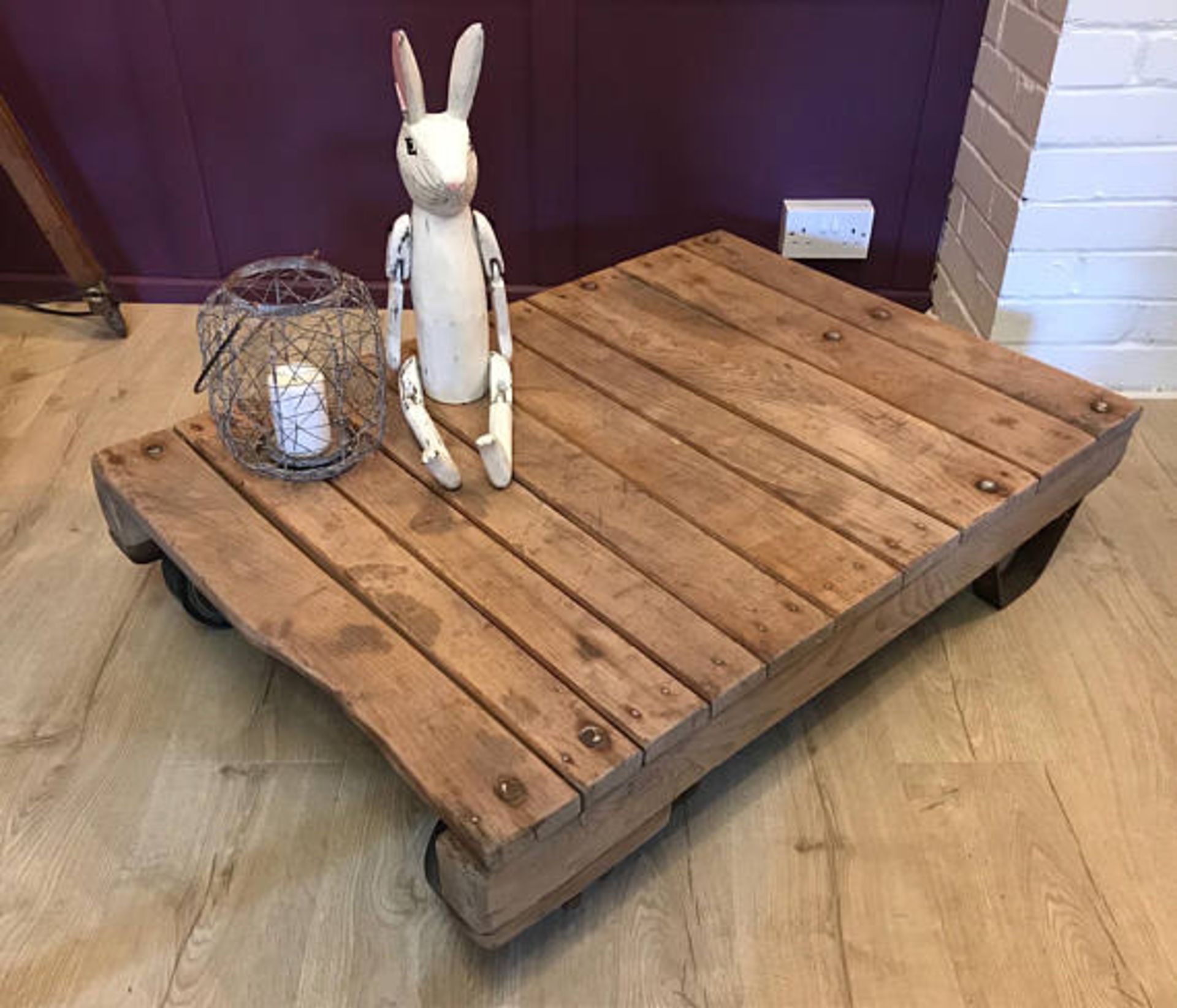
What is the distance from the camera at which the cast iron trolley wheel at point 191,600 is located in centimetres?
134

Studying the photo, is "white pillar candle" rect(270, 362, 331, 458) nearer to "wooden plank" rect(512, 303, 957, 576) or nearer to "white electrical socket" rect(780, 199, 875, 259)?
"wooden plank" rect(512, 303, 957, 576)

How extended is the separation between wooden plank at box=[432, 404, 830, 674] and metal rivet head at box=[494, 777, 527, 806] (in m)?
0.25

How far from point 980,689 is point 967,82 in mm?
1015

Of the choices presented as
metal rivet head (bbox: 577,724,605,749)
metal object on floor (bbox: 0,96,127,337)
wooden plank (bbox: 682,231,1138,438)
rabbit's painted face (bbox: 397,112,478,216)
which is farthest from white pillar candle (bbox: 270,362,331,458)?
metal object on floor (bbox: 0,96,127,337)

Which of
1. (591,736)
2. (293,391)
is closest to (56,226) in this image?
(293,391)


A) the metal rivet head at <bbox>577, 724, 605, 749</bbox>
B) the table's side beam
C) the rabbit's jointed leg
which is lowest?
the table's side beam

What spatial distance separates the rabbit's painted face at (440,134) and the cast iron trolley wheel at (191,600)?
0.54 metres

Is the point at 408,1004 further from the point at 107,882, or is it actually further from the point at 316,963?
the point at 107,882

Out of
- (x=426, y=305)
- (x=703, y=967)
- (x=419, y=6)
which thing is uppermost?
(x=419, y=6)

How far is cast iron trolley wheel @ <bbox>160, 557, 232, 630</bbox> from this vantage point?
4.40ft

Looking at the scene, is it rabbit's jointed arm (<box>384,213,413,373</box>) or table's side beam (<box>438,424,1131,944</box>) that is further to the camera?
rabbit's jointed arm (<box>384,213,413,373</box>)

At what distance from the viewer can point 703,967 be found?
1013 millimetres

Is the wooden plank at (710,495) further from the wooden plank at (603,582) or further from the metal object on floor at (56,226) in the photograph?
the metal object on floor at (56,226)

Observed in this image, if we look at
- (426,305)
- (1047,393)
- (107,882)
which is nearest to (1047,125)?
(1047,393)
